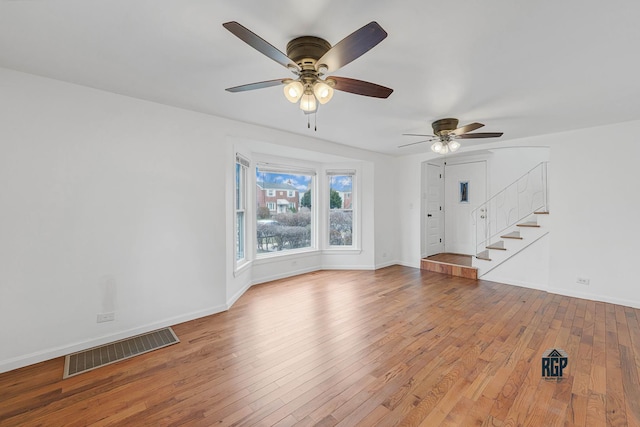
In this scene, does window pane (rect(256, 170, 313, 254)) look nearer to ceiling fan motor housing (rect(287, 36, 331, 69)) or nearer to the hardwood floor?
the hardwood floor

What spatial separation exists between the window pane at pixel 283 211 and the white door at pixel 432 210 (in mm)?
2684

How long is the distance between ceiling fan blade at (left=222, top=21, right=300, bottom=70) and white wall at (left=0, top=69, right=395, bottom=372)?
2.14 meters

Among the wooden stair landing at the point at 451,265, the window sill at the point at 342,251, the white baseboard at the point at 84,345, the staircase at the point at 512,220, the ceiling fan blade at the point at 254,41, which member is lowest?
the white baseboard at the point at 84,345

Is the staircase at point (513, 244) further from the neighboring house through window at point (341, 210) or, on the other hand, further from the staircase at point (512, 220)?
the neighboring house through window at point (341, 210)

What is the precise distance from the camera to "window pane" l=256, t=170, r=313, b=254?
Result: 508cm

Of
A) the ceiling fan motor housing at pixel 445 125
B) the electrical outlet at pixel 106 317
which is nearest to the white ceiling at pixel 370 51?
the ceiling fan motor housing at pixel 445 125

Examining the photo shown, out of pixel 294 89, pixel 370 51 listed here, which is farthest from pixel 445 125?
pixel 294 89

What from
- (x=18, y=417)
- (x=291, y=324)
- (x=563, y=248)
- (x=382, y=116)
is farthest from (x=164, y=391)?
(x=563, y=248)

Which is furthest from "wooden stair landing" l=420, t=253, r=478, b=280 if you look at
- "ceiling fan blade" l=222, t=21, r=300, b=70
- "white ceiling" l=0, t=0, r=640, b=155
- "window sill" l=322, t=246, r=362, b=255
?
"ceiling fan blade" l=222, t=21, r=300, b=70

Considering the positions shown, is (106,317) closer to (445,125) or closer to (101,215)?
(101,215)

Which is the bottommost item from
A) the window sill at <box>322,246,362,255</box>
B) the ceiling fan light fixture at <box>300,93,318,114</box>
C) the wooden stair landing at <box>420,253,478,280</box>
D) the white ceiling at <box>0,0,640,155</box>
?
the wooden stair landing at <box>420,253,478,280</box>

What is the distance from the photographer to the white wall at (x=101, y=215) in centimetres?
237

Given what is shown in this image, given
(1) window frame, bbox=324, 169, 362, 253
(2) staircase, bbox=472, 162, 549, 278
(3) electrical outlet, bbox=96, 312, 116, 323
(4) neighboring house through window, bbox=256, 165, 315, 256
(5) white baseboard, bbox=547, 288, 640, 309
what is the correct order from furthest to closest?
(1) window frame, bbox=324, 169, 362, 253
(4) neighboring house through window, bbox=256, 165, 315, 256
(2) staircase, bbox=472, 162, 549, 278
(5) white baseboard, bbox=547, 288, 640, 309
(3) electrical outlet, bbox=96, 312, 116, 323

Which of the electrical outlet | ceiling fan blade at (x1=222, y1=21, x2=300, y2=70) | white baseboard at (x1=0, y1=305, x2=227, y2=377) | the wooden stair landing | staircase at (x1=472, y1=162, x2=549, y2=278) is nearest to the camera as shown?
ceiling fan blade at (x1=222, y1=21, x2=300, y2=70)
